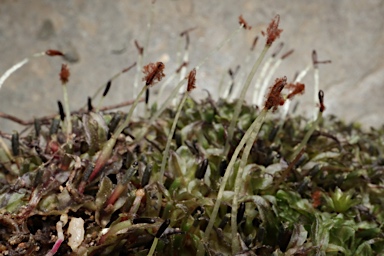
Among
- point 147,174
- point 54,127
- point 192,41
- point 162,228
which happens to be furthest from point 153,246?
point 192,41

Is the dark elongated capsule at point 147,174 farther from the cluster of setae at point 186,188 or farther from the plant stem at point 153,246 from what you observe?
the plant stem at point 153,246

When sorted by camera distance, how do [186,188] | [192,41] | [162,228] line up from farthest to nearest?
[192,41] → [186,188] → [162,228]

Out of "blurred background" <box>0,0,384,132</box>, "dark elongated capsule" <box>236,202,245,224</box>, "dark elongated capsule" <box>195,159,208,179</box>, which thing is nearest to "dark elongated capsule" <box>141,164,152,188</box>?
"dark elongated capsule" <box>195,159,208,179</box>

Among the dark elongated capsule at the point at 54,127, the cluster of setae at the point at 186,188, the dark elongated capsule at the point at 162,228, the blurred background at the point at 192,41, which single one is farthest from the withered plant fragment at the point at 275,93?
the blurred background at the point at 192,41

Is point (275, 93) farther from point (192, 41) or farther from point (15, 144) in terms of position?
point (192, 41)

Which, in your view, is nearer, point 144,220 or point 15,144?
point 144,220

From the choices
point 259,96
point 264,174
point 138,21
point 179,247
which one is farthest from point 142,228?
point 138,21
